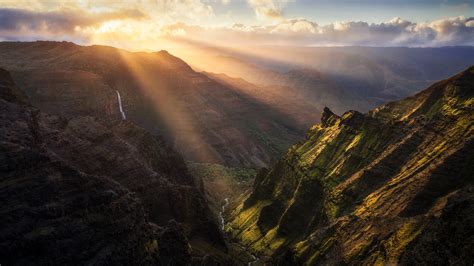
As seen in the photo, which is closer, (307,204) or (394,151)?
Result: (394,151)

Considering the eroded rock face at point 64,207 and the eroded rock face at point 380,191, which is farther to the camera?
the eroded rock face at point 380,191

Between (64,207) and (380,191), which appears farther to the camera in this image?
(380,191)

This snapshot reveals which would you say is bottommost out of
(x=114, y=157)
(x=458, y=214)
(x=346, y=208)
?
(x=346, y=208)

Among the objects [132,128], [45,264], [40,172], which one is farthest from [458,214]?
[132,128]

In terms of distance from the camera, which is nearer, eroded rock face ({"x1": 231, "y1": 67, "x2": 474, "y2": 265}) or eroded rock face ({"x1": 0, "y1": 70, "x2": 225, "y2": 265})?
eroded rock face ({"x1": 0, "y1": 70, "x2": 225, "y2": 265})

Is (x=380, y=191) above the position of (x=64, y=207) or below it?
below

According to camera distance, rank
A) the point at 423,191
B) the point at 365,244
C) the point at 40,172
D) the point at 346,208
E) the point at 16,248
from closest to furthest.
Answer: the point at 16,248 → the point at 40,172 → the point at 365,244 → the point at 423,191 → the point at 346,208

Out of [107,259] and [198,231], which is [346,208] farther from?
[107,259]

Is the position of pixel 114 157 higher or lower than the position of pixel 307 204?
higher
